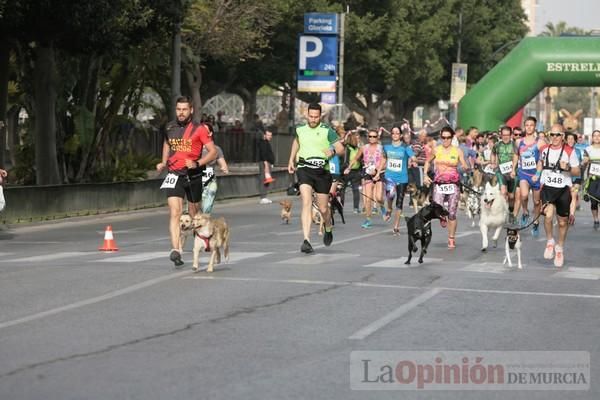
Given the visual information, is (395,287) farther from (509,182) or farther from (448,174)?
(509,182)

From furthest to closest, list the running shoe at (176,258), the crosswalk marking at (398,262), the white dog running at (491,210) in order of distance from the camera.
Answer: the white dog running at (491,210), the crosswalk marking at (398,262), the running shoe at (176,258)

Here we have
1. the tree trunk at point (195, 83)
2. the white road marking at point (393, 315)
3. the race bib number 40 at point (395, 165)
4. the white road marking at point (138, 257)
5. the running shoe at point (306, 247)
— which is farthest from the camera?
the tree trunk at point (195, 83)

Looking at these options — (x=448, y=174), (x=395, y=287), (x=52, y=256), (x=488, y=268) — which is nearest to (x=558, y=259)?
(x=488, y=268)

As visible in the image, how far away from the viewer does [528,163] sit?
22688 mm

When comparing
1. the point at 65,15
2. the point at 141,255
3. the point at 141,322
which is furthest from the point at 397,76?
the point at 141,322

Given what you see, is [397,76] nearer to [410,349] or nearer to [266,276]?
[266,276]

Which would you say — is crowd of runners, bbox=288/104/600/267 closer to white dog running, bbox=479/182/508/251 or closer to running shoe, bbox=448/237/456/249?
running shoe, bbox=448/237/456/249

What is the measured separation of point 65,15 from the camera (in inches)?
1139

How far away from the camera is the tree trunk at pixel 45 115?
1262 inches

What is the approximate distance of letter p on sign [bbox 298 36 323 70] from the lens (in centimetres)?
5119

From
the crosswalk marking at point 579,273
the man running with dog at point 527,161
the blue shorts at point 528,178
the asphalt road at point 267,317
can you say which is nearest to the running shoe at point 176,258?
the asphalt road at point 267,317

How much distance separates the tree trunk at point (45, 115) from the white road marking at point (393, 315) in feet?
63.0

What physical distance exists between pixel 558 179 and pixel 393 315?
6.46m

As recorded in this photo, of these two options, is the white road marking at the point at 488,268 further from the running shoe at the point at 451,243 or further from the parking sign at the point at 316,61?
the parking sign at the point at 316,61
